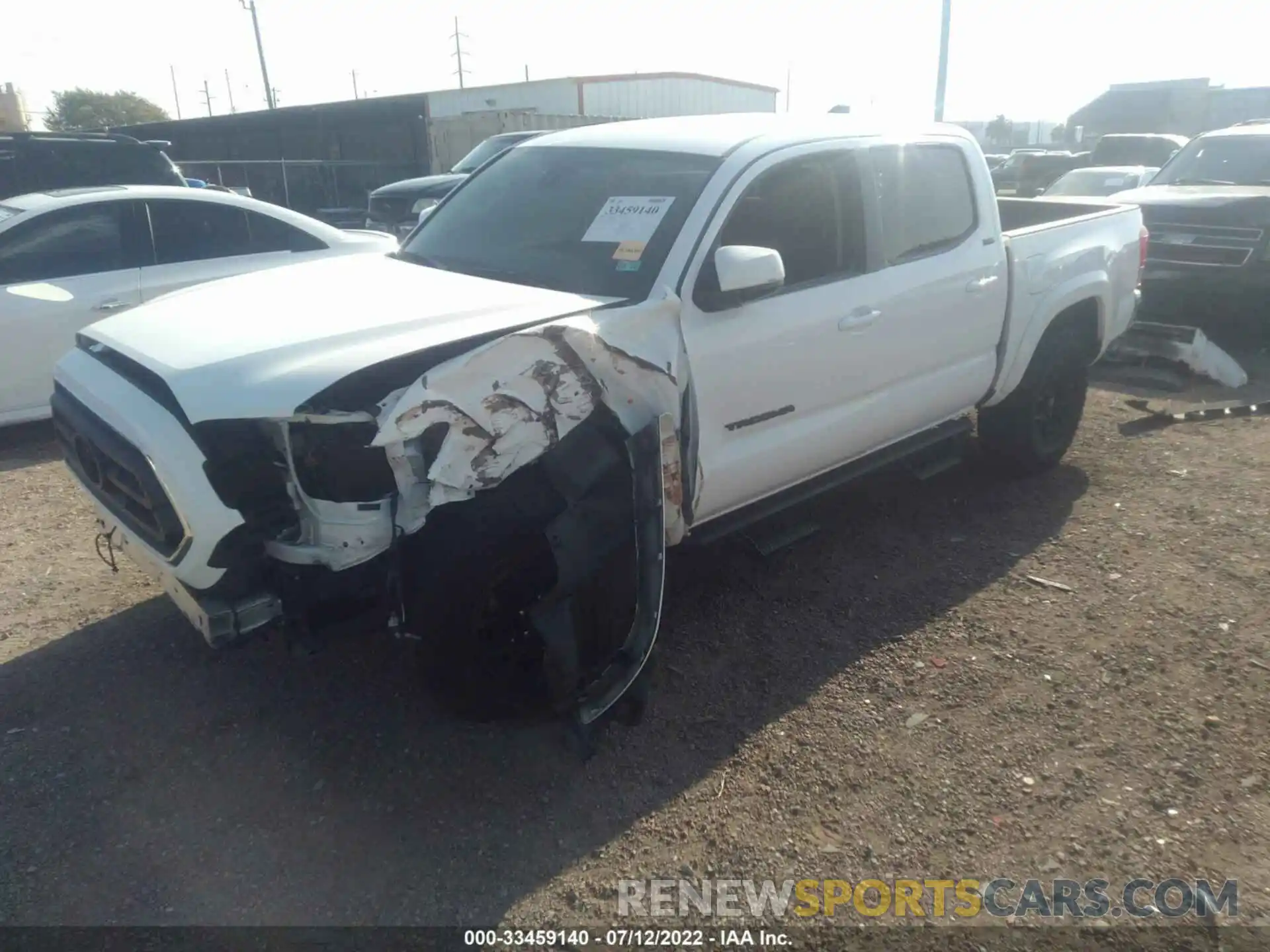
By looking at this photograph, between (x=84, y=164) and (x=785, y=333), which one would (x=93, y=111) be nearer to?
(x=84, y=164)

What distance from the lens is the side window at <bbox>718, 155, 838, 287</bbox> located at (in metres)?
3.68

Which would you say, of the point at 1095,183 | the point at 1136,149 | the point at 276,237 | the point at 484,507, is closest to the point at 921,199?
the point at 484,507

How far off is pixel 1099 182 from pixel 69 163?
1225 centimetres

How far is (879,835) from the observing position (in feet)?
9.12

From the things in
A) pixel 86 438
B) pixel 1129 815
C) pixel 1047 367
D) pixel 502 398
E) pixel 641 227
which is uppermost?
pixel 641 227

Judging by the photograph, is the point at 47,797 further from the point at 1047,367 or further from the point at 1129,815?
the point at 1047,367

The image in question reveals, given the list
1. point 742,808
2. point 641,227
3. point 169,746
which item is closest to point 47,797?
point 169,746

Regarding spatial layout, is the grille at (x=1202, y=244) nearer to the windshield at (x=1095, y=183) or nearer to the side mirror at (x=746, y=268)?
the windshield at (x=1095, y=183)

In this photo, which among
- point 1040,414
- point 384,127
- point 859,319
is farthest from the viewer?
point 384,127

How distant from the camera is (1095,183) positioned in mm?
13000

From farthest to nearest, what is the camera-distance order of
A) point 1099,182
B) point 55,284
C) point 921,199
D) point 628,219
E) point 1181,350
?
point 1099,182
point 1181,350
point 55,284
point 921,199
point 628,219

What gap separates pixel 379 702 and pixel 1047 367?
3829 mm

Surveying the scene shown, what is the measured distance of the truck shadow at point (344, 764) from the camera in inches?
102

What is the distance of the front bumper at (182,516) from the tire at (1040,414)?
394 cm
